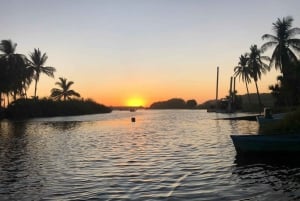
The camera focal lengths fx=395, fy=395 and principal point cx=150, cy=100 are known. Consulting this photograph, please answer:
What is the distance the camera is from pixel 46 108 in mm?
98312

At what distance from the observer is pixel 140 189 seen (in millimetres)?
13617

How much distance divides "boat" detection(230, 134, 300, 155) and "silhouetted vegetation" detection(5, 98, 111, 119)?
72.0m

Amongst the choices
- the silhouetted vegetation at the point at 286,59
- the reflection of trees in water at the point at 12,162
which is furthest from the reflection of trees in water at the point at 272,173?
the silhouetted vegetation at the point at 286,59

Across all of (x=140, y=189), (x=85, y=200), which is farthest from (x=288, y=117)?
(x=85, y=200)

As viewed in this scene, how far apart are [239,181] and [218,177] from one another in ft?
3.32

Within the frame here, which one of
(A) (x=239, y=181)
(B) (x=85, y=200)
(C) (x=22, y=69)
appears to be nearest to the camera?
(B) (x=85, y=200)

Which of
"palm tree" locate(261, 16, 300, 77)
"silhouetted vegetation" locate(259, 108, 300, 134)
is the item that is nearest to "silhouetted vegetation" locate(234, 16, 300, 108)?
"palm tree" locate(261, 16, 300, 77)

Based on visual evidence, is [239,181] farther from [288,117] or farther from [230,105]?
[230,105]

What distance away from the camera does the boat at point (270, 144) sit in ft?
65.5

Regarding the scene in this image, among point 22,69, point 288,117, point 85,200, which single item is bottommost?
point 85,200

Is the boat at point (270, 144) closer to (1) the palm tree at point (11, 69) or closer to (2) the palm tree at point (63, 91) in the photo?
(1) the palm tree at point (11, 69)

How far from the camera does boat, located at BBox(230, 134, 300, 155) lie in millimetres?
19953

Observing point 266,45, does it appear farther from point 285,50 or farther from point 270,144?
point 270,144

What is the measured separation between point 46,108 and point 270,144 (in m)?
84.4
